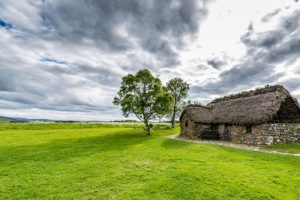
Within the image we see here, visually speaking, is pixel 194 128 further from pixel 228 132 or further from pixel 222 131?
pixel 228 132

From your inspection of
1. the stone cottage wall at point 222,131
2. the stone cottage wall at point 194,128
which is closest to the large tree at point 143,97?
the stone cottage wall at point 194,128

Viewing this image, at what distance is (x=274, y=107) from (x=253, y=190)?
45.9 ft

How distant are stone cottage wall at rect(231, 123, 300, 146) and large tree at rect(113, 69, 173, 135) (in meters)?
11.8

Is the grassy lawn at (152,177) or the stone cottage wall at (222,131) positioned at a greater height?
the stone cottage wall at (222,131)

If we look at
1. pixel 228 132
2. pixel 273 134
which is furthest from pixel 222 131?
pixel 273 134

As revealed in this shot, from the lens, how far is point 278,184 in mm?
7500

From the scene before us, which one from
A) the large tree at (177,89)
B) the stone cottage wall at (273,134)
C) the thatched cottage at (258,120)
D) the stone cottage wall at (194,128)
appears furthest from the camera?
the large tree at (177,89)

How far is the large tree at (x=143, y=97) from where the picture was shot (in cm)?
2527

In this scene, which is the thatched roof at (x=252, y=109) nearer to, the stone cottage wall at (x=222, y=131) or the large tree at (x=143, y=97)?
the stone cottage wall at (x=222, y=131)

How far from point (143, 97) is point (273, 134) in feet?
58.9

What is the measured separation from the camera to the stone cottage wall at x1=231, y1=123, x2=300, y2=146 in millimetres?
16500

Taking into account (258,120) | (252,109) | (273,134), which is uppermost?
(252,109)

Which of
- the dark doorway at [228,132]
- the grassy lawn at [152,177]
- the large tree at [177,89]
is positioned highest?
the large tree at [177,89]

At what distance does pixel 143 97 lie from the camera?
2666cm
